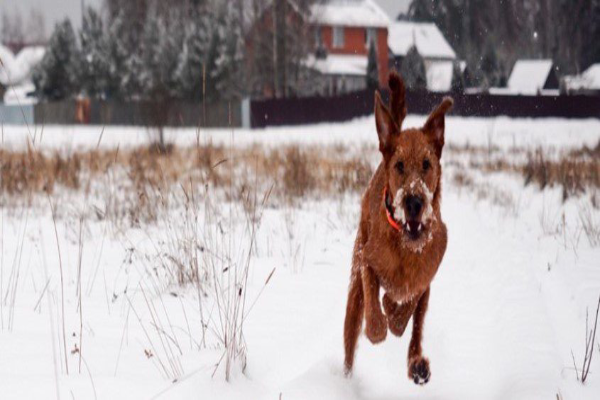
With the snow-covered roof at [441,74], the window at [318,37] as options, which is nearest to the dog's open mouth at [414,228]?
the snow-covered roof at [441,74]

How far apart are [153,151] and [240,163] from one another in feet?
5.64

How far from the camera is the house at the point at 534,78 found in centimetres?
632

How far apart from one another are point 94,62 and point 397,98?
3594cm

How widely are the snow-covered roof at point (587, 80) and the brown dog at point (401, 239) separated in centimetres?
484

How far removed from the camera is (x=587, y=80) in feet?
23.5

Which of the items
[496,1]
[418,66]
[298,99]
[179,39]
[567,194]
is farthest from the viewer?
[179,39]

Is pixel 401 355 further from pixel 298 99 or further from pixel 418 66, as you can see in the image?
pixel 298 99

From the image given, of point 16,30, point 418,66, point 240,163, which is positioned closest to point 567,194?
point 418,66

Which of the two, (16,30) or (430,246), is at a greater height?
(16,30)

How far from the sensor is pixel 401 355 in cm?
305

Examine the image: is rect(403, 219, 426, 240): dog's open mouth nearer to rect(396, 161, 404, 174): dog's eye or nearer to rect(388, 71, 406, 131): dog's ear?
rect(396, 161, 404, 174): dog's eye

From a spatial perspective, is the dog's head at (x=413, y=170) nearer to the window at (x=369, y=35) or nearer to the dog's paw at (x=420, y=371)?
the dog's paw at (x=420, y=371)

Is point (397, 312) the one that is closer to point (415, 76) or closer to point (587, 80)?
point (415, 76)

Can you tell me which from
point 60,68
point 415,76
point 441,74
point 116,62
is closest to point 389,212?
point 415,76
